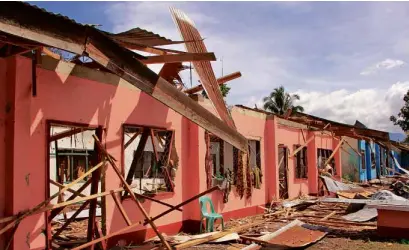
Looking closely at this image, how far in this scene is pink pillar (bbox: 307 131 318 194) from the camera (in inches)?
701

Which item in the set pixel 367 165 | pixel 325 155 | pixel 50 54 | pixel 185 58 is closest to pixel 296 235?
pixel 185 58

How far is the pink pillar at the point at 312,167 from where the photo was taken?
17.8 meters

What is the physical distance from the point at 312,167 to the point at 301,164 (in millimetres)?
1027

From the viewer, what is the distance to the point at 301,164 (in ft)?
56.5

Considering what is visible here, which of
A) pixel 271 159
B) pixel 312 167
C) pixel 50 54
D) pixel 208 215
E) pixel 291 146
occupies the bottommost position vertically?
pixel 208 215

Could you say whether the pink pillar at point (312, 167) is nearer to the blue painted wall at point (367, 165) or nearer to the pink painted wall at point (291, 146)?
the pink painted wall at point (291, 146)

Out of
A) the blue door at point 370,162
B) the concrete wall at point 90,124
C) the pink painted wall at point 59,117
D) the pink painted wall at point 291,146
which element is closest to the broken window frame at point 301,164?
the pink painted wall at point 291,146

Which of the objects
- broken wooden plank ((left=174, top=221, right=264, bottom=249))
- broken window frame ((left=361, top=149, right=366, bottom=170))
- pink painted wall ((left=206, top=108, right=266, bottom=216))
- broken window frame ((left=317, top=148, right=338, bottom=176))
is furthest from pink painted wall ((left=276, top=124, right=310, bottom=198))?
broken window frame ((left=361, top=149, right=366, bottom=170))

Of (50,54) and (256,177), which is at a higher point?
(50,54)

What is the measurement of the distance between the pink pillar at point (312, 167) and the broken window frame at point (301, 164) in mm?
392

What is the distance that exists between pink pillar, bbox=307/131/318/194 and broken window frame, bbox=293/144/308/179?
39cm

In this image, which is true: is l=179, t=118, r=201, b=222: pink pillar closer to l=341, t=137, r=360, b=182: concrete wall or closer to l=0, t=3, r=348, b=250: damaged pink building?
l=0, t=3, r=348, b=250: damaged pink building

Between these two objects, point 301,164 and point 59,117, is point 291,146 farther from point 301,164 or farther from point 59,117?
point 59,117

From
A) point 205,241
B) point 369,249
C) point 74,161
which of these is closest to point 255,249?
point 205,241
